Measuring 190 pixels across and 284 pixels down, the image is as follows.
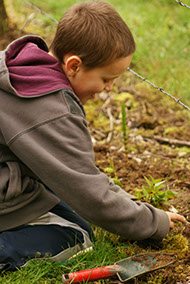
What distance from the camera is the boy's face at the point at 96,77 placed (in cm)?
185

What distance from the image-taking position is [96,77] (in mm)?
1884

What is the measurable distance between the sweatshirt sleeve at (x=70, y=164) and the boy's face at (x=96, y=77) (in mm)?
224

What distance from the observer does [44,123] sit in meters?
1.70

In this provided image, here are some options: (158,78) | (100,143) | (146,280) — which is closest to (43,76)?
(146,280)

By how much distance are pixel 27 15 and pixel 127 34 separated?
3.88 meters

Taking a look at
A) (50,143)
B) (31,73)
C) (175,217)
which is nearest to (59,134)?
(50,143)

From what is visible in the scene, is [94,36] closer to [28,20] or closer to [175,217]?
[175,217]

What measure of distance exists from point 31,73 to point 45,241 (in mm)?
920

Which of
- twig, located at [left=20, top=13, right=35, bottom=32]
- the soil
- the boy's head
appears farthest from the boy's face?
twig, located at [left=20, top=13, right=35, bottom=32]

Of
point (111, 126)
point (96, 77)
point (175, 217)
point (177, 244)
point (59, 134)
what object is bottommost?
point (111, 126)

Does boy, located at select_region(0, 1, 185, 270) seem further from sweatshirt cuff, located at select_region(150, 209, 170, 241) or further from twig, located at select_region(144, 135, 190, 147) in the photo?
twig, located at select_region(144, 135, 190, 147)

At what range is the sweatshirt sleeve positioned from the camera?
5.55 feet

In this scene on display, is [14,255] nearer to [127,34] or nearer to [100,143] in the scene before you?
[127,34]

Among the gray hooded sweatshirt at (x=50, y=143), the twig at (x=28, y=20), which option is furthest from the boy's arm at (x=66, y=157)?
the twig at (x=28, y=20)
